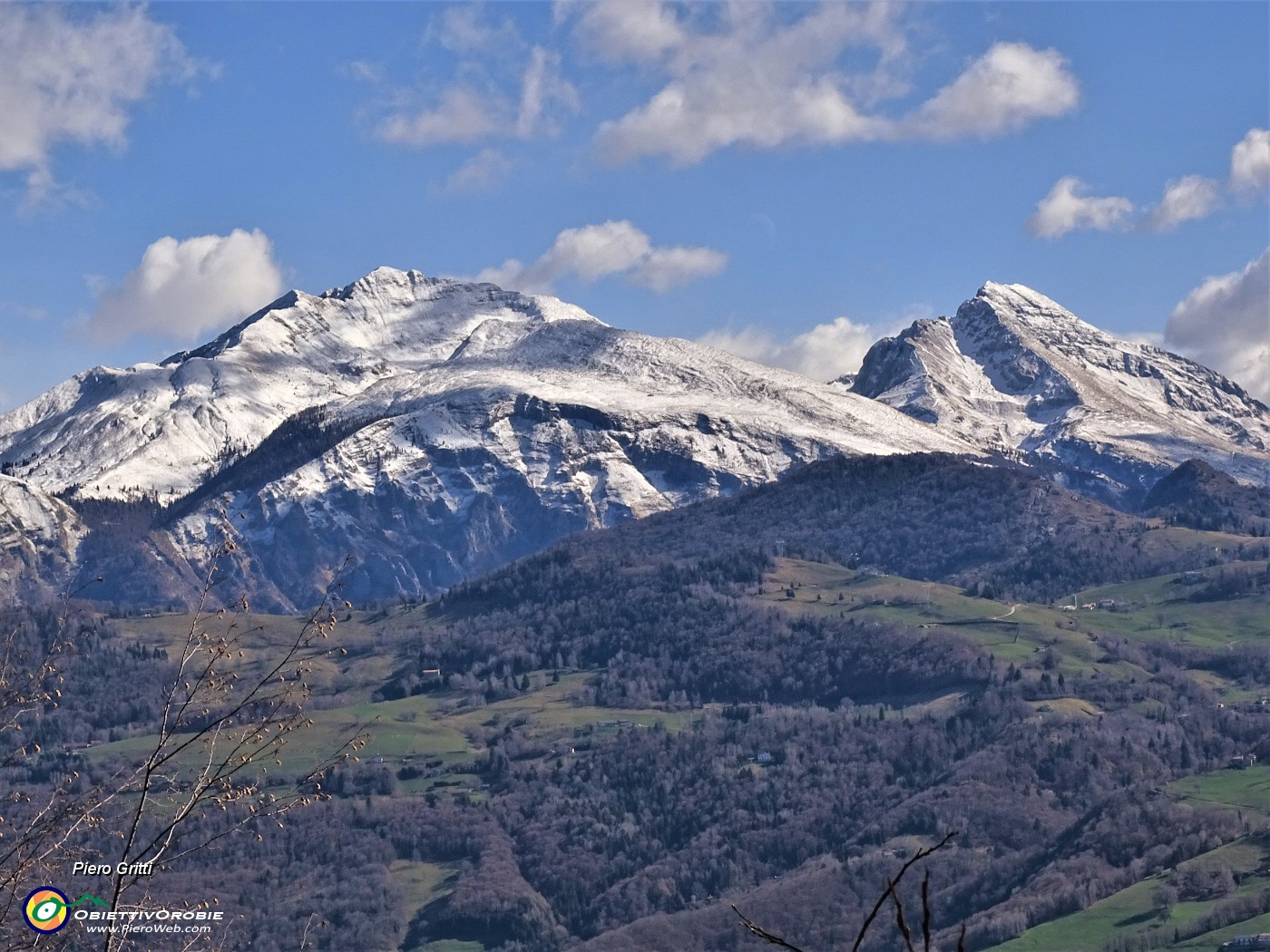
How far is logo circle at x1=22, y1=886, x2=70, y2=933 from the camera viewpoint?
3422 cm

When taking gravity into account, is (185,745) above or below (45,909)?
above

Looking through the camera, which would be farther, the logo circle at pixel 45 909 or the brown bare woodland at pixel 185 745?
the logo circle at pixel 45 909

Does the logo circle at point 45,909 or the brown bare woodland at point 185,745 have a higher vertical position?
the brown bare woodland at point 185,745

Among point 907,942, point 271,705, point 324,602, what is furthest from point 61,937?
point 907,942

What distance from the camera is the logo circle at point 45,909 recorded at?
34219 millimetres

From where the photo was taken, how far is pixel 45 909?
34906 millimetres

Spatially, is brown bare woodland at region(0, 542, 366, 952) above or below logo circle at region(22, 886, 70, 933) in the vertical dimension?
above

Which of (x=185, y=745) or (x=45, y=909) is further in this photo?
(x=45, y=909)

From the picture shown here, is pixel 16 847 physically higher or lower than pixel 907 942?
higher

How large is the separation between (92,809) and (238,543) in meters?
4.64

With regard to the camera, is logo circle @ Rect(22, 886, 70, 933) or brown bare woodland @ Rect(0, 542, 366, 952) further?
logo circle @ Rect(22, 886, 70, 933)

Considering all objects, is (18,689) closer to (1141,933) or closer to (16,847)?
(16,847)

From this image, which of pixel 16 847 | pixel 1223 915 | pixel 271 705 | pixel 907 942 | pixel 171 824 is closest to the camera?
pixel 907 942

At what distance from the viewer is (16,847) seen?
2881cm
